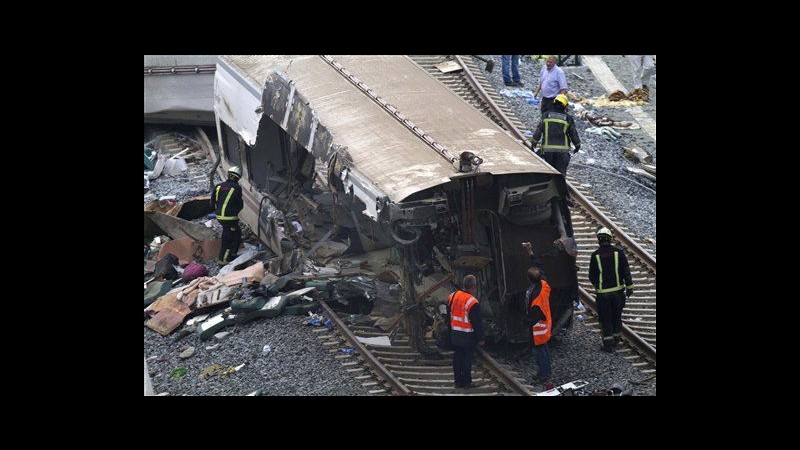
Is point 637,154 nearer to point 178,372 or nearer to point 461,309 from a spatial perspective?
point 461,309

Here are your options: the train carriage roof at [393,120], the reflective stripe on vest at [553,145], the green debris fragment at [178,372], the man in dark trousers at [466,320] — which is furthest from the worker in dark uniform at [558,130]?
the green debris fragment at [178,372]

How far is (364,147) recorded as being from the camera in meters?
11.9

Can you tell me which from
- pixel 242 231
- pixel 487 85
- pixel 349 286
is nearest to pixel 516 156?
pixel 349 286

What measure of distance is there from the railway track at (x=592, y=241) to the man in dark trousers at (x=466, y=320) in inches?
74.8

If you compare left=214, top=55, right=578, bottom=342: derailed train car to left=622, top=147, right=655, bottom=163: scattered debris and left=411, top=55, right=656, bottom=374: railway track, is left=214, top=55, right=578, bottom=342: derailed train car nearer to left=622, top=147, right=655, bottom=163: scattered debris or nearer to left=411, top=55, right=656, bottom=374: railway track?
left=411, top=55, right=656, bottom=374: railway track

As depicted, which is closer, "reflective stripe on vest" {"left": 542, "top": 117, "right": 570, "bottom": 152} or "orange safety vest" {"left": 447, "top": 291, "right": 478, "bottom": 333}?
"orange safety vest" {"left": 447, "top": 291, "right": 478, "bottom": 333}

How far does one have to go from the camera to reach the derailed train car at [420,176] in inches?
432

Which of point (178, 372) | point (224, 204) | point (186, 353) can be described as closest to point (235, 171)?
point (224, 204)

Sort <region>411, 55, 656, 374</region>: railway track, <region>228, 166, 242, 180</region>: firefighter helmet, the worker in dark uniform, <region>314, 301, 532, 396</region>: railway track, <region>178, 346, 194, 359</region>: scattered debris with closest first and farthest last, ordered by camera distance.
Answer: <region>314, 301, 532, 396</region>: railway track < <region>178, 346, 194, 359</region>: scattered debris < <region>411, 55, 656, 374</region>: railway track < the worker in dark uniform < <region>228, 166, 242, 180</region>: firefighter helmet

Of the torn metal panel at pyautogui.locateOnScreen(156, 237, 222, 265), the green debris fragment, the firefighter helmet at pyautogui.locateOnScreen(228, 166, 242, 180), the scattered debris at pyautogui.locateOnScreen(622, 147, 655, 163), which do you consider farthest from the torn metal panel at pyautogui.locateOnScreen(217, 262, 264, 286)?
the scattered debris at pyautogui.locateOnScreen(622, 147, 655, 163)

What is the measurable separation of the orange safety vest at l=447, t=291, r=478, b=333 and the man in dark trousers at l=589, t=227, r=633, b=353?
1.66 metres

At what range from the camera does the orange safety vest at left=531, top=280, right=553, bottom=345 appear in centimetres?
1095

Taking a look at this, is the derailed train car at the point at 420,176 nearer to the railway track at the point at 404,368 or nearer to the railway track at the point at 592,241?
the railway track at the point at 404,368

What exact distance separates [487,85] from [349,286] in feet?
21.8
